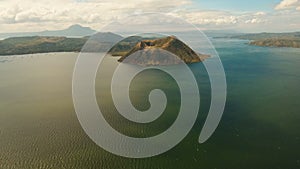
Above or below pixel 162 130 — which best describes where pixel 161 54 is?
below

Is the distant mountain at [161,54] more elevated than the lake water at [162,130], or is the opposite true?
the lake water at [162,130]

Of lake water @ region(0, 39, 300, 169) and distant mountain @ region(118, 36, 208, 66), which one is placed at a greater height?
lake water @ region(0, 39, 300, 169)

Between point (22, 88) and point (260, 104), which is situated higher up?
point (260, 104)

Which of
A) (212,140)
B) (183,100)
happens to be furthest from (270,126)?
(183,100)

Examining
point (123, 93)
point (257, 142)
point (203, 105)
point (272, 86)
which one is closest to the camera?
point (257, 142)

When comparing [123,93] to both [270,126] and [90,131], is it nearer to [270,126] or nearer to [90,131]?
[90,131]

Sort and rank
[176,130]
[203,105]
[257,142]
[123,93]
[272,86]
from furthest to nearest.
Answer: [272,86] → [123,93] → [203,105] → [176,130] → [257,142]

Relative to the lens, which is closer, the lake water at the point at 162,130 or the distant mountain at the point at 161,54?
the lake water at the point at 162,130

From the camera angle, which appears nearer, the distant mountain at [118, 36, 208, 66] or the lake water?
the lake water
